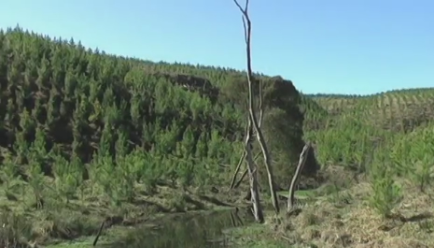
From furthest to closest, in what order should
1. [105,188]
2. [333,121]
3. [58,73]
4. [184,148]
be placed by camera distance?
1. [333,121]
2. [58,73]
3. [184,148]
4. [105,188]

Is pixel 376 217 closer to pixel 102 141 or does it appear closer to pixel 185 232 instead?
pixel 185 232

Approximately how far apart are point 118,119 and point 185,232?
33.2 m

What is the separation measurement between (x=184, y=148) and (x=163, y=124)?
10.9m

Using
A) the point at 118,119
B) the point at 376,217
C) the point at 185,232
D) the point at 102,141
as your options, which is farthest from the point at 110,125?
the point at 376,217

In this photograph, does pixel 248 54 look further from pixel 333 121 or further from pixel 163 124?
pixel 333 121

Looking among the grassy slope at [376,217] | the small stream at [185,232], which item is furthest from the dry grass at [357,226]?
the small stream at [185,232]

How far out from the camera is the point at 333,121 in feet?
393

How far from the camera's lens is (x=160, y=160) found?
1925 inches

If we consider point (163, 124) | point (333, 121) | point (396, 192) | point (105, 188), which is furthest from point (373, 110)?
point (396, 192)

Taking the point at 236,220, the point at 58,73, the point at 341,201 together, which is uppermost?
the point at 58,73

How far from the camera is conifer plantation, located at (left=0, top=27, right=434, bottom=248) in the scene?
23.6m

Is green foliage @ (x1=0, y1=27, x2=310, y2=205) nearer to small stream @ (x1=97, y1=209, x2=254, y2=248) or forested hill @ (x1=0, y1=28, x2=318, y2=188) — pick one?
forested hill @ (x1=0, y1=28, x2=318, y2=188)

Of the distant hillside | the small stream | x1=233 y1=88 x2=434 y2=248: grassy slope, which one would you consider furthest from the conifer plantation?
the distant hillside

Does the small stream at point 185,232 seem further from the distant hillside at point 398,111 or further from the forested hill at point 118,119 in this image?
the distant hillside at point 398,111
